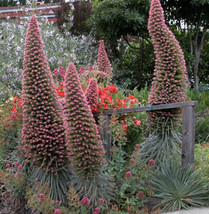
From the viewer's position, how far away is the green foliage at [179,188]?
9.93 ft

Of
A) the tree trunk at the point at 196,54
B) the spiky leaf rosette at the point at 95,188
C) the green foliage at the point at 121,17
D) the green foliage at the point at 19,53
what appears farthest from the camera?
the tree trunk at the point at 196,54

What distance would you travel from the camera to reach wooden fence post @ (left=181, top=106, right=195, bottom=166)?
3266 millimetres

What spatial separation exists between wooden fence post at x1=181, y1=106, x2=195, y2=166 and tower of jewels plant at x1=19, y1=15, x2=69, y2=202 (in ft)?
3.90

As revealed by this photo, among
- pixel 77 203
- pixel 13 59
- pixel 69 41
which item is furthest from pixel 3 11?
pixel 77 203

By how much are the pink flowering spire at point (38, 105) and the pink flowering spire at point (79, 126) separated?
0.22m

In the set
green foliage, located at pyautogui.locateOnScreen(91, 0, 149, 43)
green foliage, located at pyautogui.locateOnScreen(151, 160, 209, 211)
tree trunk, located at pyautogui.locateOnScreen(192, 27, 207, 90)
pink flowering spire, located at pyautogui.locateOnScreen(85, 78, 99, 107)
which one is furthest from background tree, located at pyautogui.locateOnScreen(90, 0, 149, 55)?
green foliage, located at pyautogui.locateOnScreen(151, 160, 209, 211)

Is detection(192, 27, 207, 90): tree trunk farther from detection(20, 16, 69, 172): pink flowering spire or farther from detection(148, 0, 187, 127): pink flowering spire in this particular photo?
detection(20, 16, 69, 172): pink flowering spire

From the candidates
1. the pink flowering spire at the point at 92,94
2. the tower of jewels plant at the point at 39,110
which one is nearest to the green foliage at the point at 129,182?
the tower of jewels plant at the point at 39,110

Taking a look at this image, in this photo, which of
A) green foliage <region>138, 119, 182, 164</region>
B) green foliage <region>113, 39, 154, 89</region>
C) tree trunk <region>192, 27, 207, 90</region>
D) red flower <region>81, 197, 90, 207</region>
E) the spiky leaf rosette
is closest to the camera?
red flower <region>81, 197, 90, 207</region>

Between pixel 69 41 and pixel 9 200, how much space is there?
239 inches

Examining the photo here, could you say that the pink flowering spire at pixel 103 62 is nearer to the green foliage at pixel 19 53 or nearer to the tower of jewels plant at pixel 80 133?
the green foliage at pixel 19 53

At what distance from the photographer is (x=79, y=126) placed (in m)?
2.79

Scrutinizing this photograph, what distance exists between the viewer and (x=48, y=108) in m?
2.95

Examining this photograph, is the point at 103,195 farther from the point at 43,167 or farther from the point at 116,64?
the point at 116,64
